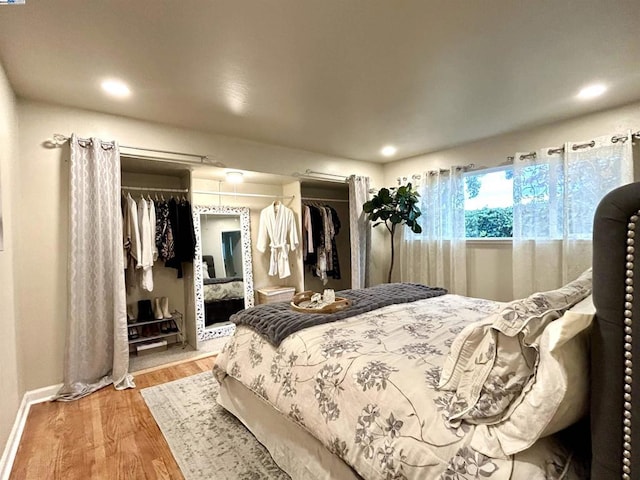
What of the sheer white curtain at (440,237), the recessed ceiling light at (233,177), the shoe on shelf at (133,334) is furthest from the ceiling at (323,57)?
the shoe on shelf at (133,334)

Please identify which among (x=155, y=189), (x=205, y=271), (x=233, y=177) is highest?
(x=233, y=177)

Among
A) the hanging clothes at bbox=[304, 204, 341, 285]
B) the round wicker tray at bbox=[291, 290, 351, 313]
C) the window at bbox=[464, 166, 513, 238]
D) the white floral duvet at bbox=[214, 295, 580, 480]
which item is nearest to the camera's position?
the white floral duvet at bbox=[214, 295, 580, 480]

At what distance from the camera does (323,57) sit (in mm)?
1987

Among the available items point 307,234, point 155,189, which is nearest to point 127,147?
point 155,189

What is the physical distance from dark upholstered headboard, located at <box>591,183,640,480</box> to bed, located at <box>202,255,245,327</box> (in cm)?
362

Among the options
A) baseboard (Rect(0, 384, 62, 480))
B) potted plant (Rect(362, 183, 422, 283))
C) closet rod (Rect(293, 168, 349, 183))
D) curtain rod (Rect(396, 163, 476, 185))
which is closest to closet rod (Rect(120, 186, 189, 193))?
closet rod (Rect(293, 168, 349, 183))

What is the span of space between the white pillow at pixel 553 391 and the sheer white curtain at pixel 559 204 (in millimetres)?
2811

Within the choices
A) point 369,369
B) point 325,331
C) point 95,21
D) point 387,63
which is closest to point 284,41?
point 387,63

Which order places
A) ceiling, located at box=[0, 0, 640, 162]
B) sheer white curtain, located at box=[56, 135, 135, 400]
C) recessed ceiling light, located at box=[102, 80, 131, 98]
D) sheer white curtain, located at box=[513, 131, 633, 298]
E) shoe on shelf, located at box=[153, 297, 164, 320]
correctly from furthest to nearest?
1. shoe on shelf, located at box=[153, 297, 164, 320]
2. sheer white curtain, located at box=[513, 131, 633, 298]
3. sheer white curtain, located at box=[56, 135, 135, 400]
4. recessed ceiling light, located at box=[102, 80, 131, 98]
5. ceiling, located at box=[0, 0, 640, 162]

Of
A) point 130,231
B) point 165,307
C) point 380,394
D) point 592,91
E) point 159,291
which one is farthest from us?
point 159,291

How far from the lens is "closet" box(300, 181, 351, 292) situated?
14.5 feet

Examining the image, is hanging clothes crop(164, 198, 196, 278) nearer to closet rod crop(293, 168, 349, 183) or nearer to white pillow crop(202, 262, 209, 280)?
white pillow crop(202, 262, 209, 280)

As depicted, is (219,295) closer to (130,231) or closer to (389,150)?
(130,231)

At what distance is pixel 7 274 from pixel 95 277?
2.13 ft
